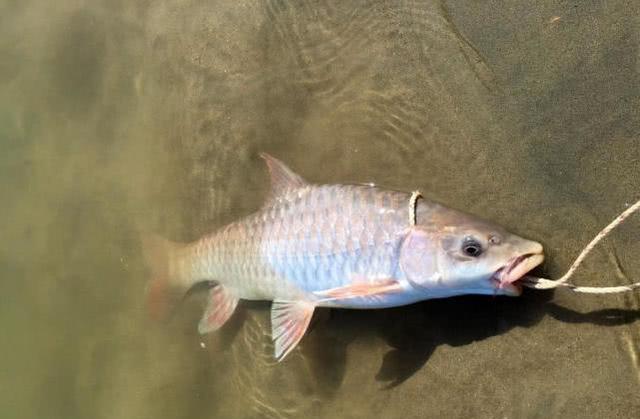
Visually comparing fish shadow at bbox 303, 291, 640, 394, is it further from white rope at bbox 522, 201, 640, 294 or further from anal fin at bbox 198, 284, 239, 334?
anal fin at bbox 198, 284, 239, 334

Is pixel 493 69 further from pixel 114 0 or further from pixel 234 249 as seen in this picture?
pixel 114 0

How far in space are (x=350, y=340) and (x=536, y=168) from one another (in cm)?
132

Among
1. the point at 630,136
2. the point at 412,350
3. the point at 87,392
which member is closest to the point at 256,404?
the point at 412,350

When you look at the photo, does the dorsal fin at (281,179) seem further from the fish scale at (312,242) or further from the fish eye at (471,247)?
the fish eye at (471,247)

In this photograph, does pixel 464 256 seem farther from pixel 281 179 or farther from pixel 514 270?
pixel 281 179

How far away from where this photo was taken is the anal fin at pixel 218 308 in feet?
12.3

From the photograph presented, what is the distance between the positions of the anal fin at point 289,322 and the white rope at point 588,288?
1.10 metres

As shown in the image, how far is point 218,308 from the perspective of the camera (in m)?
3.80

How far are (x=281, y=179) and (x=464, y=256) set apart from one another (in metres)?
1.08

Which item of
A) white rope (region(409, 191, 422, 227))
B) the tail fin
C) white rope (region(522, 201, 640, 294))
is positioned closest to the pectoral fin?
white rope (region(409, 191, 422, 227))

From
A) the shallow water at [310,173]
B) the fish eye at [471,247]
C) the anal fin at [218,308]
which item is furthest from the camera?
the anal fin at [218,308]

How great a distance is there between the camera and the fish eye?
9.00 ft

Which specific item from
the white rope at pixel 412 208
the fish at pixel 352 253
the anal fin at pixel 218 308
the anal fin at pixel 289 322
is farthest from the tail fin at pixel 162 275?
the white rope at pixel 412 208

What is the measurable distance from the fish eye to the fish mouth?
0.39 feet
